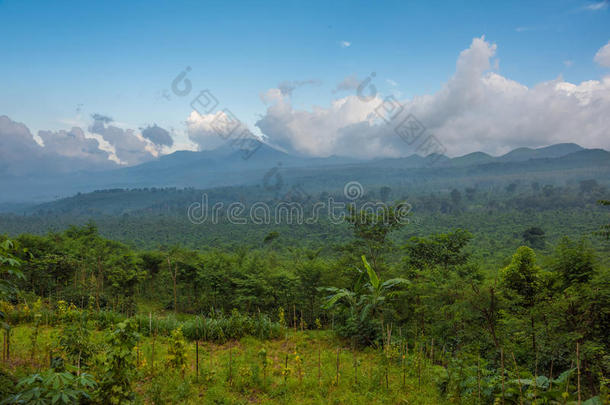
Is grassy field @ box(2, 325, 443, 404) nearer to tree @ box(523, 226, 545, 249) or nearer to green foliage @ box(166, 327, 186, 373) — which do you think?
green foliage @ box(166, 327, 186, 373)

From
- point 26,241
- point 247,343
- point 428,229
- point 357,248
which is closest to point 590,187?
point 428,229

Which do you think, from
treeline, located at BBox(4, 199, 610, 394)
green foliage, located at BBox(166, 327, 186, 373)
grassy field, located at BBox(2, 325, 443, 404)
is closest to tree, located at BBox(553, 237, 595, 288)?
treeline, located at BBox(4, 199, 610, 394)

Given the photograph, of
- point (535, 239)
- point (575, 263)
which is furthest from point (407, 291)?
point (535, 239)

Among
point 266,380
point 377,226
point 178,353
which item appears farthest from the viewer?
point 377,226

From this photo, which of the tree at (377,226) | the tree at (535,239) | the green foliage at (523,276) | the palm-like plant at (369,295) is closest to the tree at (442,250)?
the tree at (377,226)

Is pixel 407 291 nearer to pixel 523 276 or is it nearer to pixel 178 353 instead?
pixel 523 276

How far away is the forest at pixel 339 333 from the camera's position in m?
3.82

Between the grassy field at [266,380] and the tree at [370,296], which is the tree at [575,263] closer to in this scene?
the tree at [370,296]

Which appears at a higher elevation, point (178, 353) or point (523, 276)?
point (523, 276)

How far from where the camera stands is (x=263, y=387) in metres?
4.90

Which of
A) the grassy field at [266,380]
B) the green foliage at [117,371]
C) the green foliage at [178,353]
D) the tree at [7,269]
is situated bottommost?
the grassy field at [266,380]

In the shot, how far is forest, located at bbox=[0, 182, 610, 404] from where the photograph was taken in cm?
382

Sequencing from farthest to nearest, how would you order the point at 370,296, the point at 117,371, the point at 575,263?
the point at 370,296 < the point at 575,263 < the point at 117,371

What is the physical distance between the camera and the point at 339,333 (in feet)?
26.8
